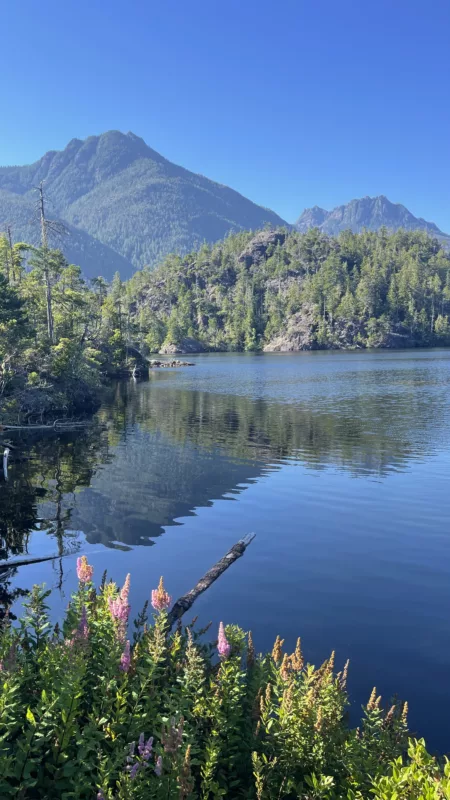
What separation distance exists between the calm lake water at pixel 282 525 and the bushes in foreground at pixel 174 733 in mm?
5128

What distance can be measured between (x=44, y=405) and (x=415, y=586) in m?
43.6

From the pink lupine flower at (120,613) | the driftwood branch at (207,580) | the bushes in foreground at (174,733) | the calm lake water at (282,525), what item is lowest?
the calm lake water at (282,525)

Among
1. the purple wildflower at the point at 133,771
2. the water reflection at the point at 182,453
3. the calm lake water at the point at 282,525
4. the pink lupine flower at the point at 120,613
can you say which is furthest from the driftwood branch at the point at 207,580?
the purple wildflower at the point at 133,771

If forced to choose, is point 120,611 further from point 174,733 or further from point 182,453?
point 182,453

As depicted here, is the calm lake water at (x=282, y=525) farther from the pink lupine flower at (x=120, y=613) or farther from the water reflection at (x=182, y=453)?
the pink lupine flower at (x=120, y=613)

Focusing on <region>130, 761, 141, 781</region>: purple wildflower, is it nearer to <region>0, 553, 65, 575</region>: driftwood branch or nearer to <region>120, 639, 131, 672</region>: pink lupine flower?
<region>120, 639, 131, 672</region>: pink lupine flower

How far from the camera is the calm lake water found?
1433 centimetres

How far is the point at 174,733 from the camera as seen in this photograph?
5582 millimetres

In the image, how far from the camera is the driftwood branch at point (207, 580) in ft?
44.9

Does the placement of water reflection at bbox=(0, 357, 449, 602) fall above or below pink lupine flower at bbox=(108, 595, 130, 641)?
below

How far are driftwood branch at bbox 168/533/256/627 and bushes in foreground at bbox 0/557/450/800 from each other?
325cm

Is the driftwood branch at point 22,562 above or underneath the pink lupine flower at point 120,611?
underneath

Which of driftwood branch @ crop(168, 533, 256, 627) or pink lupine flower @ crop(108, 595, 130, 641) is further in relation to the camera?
driftwood branch @ crop(168, 533, 256, 627)

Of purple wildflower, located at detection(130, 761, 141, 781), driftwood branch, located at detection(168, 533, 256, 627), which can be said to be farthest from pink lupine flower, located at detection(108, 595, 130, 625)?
driftwood branch, located at detection(168, 533, 256, 627)
